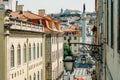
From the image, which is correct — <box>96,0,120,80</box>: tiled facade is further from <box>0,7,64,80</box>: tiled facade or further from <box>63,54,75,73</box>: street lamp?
<box>0,7,64,80</box>: tiled facade

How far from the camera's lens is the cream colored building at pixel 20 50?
2616 cm

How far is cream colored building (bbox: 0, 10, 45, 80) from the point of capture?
26156 millimetres

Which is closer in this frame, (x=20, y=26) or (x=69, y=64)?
(x=69, y=64)

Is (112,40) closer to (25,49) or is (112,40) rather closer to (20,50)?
(20,50)

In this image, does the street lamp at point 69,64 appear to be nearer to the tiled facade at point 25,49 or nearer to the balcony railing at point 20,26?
the tiled facade at point 25,49

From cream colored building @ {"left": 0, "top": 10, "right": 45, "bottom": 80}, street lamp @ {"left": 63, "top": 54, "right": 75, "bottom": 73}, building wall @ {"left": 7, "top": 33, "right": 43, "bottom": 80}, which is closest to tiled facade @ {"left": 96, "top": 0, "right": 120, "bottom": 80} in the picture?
street lamp @ {"left": 63, "top": 54, "right": 75, "bottom": 73}

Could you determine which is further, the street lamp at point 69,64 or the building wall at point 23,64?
the building wall at point 23,64

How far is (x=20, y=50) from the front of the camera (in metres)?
31.5

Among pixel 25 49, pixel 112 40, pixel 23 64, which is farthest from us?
pixel 25 49

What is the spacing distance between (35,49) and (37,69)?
2.40 metres

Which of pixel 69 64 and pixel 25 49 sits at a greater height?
pixel 69 64

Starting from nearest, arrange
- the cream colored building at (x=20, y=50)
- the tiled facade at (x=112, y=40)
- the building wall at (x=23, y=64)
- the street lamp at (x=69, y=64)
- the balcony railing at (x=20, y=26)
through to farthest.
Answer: the tiled facade at (x=112, y=40) < the street lamp at (x=69, y=64) < the cream colored building at (x=20, y=50) < the balcony railing at (x=20, y=26) < the building wall at (x=23, y=64)

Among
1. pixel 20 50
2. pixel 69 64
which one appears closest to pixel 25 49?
pixel 20 50

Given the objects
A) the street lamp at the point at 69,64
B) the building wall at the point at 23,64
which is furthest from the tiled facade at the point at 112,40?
the building wall at the point at 23,64
